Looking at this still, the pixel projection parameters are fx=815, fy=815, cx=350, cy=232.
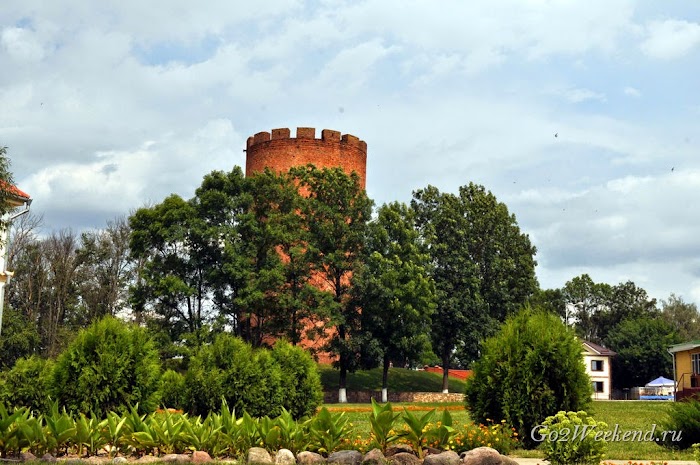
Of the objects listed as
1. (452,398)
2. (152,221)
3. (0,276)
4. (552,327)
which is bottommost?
(452,398)

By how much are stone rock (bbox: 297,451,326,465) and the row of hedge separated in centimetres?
599

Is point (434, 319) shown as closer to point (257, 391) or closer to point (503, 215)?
point (503, 215)

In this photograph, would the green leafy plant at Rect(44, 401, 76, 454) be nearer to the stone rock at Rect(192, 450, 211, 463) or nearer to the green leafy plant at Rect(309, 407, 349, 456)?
the stone rock at Rect(192, 450, 211, 463)

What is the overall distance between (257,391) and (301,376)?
192 centimetres

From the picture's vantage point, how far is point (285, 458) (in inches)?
451

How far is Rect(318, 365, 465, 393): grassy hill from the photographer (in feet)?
153

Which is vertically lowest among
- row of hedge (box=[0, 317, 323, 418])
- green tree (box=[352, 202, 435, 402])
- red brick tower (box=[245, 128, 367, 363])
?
row of hedge (box=[0, 317, 323, 418])

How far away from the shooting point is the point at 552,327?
593 inches

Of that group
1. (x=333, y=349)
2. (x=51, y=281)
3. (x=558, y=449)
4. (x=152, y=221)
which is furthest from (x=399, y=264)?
(x=558, y=449)

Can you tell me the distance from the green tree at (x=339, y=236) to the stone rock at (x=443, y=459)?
96.5 feet

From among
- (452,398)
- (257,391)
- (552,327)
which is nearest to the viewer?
(552,327)

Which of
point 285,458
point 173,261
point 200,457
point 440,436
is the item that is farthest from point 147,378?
point 173,261

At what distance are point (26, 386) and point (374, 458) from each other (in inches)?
466

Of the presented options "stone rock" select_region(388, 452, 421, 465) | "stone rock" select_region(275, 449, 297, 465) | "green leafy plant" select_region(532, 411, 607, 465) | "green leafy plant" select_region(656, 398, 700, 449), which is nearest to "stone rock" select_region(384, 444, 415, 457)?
"stone rock" select_region(388, 452, 421, 465)
